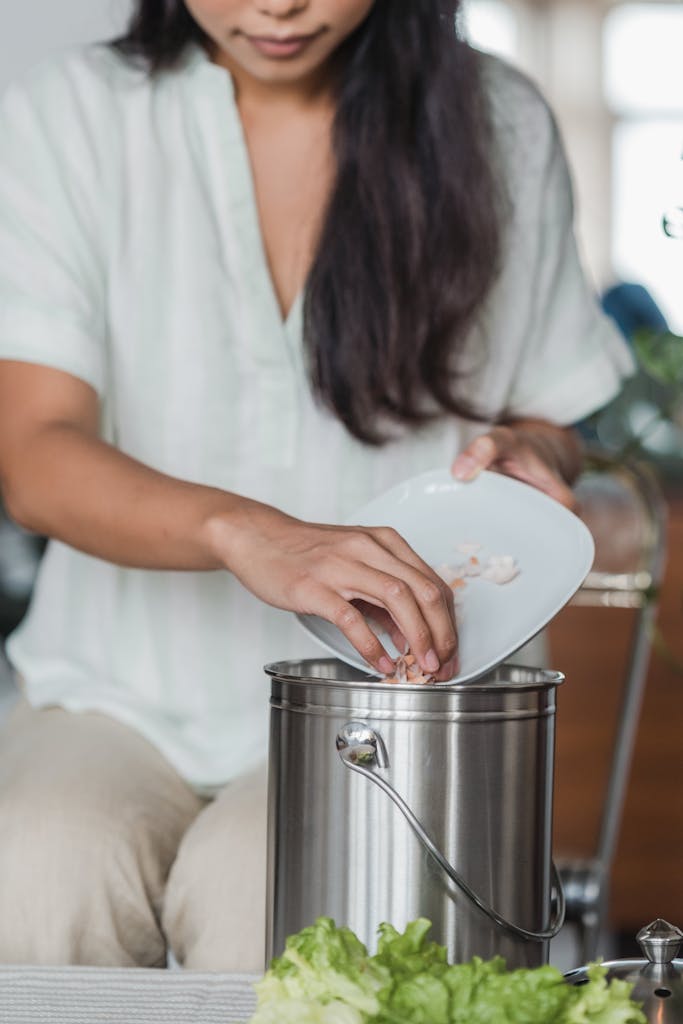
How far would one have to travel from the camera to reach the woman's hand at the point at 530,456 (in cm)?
98

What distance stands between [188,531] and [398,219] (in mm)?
430

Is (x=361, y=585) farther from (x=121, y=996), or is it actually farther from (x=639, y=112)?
(x=639, y=112)

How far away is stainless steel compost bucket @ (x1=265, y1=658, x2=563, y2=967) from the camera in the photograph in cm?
64

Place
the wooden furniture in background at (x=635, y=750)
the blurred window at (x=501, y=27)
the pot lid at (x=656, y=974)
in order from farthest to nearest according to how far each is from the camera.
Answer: the blurred window at (x=501, y=27)
the wooden furniture in background at (x=635, y=750)
the pot lid at (x=656, y=974)

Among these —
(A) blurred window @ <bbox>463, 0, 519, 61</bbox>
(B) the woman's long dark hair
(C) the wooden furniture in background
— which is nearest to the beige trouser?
(B) the woman's long dark hair

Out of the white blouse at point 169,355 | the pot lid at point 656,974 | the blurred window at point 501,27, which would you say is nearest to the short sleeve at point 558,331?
the white blouse at point 169,355

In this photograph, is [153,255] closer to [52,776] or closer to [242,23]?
[242,23]

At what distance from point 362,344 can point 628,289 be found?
987mm

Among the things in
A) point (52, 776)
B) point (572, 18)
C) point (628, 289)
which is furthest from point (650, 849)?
point (572, 18)

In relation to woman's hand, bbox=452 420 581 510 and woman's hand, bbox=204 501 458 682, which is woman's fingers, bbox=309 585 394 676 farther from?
woman's hand, bbox=452 420 581 510

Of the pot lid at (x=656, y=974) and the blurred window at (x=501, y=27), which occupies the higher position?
the blurred window at (x=501, y=27)

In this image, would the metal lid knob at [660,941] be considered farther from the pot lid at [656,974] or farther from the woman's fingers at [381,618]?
the woman's fingers at [381,618]

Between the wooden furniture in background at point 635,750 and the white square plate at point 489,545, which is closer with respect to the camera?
the white square plate at point 489,545

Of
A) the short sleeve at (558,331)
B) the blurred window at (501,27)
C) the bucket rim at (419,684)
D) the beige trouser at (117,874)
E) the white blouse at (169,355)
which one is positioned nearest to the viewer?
the bucket rim at (419,684)
